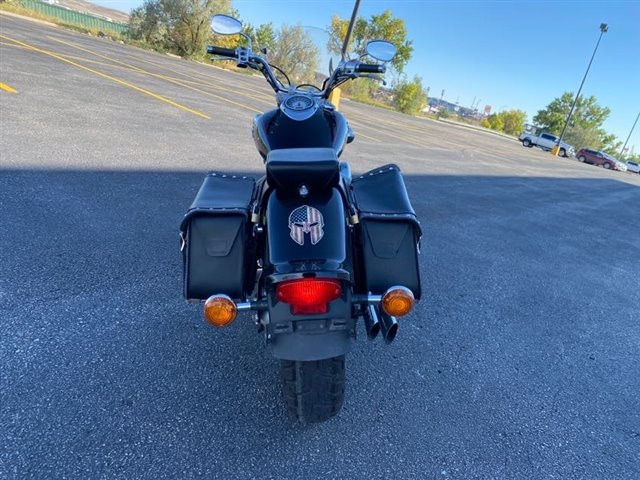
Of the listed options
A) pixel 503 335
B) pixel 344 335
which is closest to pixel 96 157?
pixel 344 335

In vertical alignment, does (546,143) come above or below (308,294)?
above

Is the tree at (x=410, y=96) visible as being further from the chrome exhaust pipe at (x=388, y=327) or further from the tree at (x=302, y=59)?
the chrome exhaust pipe at (x=388, y=327)

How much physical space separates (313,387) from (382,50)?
→ 2434 millimetres

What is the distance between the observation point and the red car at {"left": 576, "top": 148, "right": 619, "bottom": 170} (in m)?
31.8

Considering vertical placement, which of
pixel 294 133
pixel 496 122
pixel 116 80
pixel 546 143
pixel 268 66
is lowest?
pixel 116 80

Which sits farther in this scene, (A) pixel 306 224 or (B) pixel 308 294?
(A) pixel 306 224

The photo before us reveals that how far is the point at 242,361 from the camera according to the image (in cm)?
222

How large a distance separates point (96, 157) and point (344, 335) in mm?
4682

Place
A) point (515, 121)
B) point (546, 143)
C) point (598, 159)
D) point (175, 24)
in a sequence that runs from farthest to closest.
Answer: point (515, 121), point (546, 143), point (598, 159), point (175, 24)

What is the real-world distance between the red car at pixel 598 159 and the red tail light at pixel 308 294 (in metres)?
39.1

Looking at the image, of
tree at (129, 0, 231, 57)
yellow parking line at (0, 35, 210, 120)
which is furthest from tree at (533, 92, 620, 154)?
yellow parking line at (0, 35, 210, 120)

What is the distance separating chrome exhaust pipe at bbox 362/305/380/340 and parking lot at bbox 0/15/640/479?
49 centimetres

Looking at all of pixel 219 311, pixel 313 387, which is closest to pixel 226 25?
pixel 219 311

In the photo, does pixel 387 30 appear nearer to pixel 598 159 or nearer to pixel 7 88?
pixel 598 159
